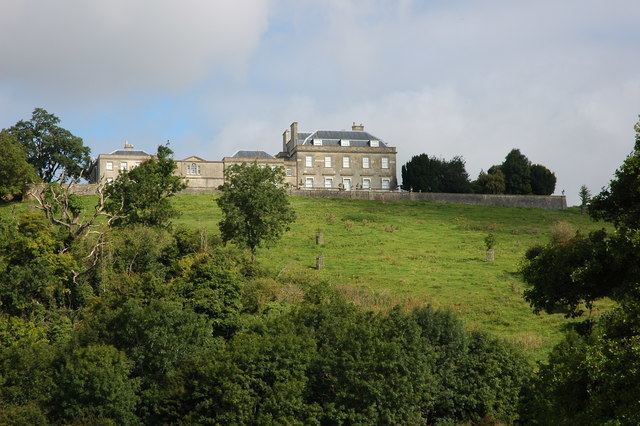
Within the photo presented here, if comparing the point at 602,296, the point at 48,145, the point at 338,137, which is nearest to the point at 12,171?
the point at 48,145

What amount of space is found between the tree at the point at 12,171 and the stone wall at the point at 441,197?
6.54 metres

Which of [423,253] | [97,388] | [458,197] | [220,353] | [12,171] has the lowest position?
[97,388]

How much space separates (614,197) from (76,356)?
77.5 feet

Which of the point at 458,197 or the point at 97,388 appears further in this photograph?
→ the point at 458,197

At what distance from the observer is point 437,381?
35469 millimetres

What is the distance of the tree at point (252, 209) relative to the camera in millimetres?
51062

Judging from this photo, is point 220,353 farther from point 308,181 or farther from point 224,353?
point 308,181

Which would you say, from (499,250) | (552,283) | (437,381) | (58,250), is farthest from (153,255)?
(552,283)

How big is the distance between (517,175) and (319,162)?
2099 cm

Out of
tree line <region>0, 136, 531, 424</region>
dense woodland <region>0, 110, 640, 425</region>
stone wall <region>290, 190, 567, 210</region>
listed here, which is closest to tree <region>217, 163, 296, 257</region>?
dense woodland <region>0, 110, 640, 425</region>

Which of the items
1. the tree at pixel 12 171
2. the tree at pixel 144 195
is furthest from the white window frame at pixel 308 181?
the tree at pixel 144 195

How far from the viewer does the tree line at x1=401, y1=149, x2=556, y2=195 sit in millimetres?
97500

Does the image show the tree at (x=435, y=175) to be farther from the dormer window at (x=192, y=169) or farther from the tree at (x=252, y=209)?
the tree at (x=252, y=209)

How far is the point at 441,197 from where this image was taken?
84.9 meters
